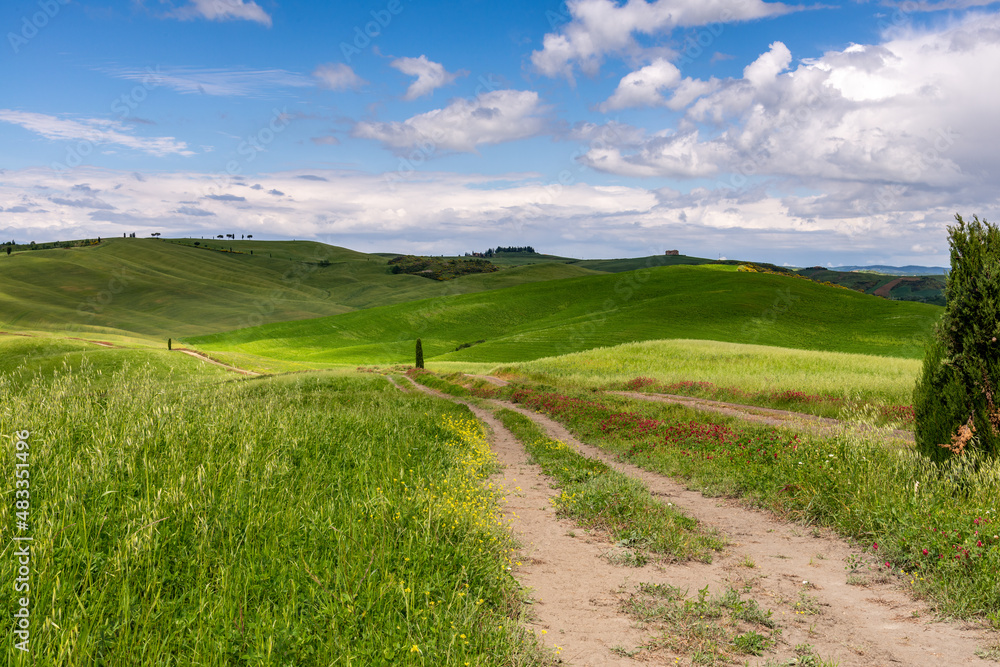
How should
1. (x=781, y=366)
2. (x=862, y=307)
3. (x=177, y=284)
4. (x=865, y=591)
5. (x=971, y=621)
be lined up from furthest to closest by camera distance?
(x=177, y=284) < (x=862, y=307) < (x=781, y=366) < (x=865, y=591) < (x=971, y=621)

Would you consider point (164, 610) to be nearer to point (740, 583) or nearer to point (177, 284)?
point (740, 583)

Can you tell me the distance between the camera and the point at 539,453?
1662cm

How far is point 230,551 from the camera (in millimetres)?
5469

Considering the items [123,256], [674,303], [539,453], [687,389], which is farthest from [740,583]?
[123,256]

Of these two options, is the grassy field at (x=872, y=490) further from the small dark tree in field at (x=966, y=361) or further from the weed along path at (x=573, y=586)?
the weed along path at (x=573, y=586)

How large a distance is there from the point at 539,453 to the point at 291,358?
260ft

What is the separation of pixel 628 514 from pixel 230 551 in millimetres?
6555

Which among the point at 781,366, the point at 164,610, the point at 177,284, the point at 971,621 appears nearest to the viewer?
the point at 164,610

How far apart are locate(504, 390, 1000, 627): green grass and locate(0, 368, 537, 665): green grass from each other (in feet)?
18.3

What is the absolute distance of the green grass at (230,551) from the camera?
4.37m

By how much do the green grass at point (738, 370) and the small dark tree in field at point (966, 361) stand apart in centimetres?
1443

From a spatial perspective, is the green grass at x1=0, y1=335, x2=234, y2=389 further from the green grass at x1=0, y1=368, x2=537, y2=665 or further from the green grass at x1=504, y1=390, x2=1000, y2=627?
the green grass at x1=0, y1=368, x2=537, y2=665
